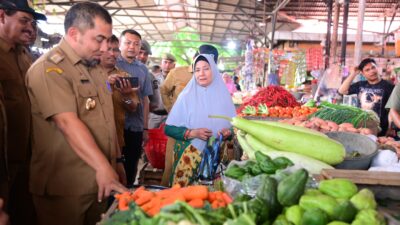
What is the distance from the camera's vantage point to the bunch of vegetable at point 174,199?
162 centimetres

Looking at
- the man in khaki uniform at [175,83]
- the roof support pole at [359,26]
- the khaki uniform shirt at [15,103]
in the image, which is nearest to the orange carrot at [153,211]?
the khaki uniform shirt at [15,103]

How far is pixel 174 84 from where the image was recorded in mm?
5879

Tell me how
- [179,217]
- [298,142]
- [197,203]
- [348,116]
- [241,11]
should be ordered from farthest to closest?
[241,11] < [348,116] < [298,142] < [197,203] < [179,217]

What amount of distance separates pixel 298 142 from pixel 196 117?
1.53m

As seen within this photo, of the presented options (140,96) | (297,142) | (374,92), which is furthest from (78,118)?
(374,92)

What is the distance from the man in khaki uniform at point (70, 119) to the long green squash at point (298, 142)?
Result: 0.95 m

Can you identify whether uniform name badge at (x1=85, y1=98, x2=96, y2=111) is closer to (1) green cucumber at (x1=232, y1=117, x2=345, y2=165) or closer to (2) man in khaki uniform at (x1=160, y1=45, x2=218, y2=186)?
(1) green cucumber at (x1=232, y1=117, x2=345, y2=165)

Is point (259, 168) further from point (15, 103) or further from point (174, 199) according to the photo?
point (15, 103)

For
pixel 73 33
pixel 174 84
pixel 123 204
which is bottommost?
pixel 123 204

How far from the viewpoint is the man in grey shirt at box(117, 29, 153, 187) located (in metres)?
4.59

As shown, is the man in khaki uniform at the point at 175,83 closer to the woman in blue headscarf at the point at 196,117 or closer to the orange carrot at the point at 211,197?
the woman in blue headscarf at the point at 196,117

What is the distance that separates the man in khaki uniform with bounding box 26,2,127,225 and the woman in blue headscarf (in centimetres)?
Answer: 100

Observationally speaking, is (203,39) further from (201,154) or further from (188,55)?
(201,154)

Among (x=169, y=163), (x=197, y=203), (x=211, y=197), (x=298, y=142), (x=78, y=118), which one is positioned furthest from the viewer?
(x=169, y=163)
